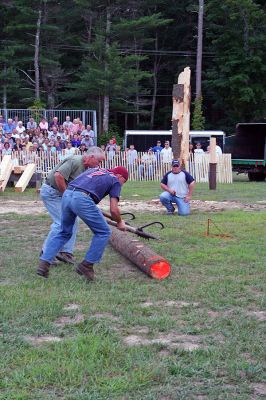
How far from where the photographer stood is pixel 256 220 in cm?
1147

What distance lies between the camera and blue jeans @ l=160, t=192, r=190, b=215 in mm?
12492

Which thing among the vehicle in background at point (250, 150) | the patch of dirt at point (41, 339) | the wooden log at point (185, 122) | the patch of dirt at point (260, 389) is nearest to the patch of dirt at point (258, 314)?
the patch of dirt at point (260, 389)

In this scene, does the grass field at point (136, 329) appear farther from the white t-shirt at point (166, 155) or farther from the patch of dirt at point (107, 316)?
the white t-shirt at point (166, 155)

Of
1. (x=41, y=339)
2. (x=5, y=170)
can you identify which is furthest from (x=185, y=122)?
(x=41, y=339)

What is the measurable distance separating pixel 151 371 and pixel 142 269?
301 centimetres

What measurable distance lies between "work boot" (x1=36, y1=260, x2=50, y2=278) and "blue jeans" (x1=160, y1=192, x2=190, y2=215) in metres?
6.06

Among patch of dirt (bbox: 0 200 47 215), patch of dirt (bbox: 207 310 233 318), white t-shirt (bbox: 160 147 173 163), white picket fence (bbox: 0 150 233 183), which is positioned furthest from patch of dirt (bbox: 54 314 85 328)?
white t-shirt (bbox: 160 147 173 163)

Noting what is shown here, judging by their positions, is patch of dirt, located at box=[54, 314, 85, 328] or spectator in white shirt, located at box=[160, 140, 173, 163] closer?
patch of dirt, located at box=[54, 314, 85, 328]

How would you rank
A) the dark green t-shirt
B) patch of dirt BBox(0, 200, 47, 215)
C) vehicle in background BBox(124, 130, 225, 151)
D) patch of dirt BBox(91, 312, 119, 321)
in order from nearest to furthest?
patch of dirt BBox(91, 312, 119, 321) → the dark green t-shirt → patch of dirt BBox(0, 200, 47, 215) → vehicle in background BBox(124, 130, 225, 151)

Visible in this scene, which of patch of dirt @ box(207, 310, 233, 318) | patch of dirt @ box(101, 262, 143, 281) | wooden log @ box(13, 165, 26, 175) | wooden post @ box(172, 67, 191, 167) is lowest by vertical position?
patch of dirt @ box(101, 262, 143, 281)

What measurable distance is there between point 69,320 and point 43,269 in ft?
5.52

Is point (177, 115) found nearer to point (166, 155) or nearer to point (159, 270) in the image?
point (166, 155)

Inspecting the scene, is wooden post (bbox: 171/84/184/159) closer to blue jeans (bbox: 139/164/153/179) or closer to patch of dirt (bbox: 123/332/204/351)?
blue jeans (bbox: 139/164/153/179)

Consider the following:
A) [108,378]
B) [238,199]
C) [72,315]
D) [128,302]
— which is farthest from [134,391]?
[238,199]
